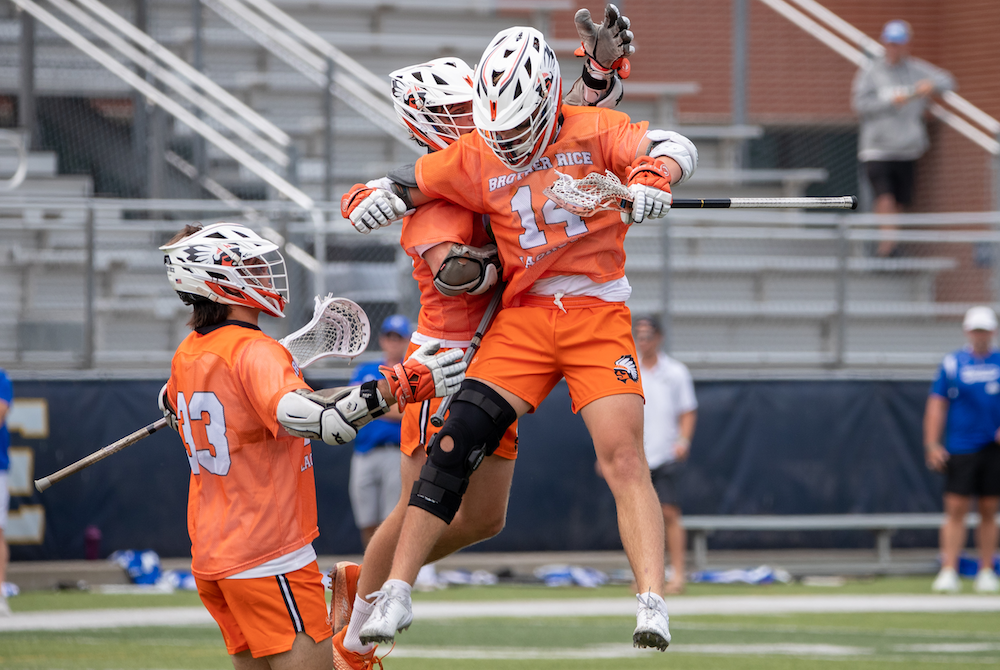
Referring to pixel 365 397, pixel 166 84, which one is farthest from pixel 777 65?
pixel 365 397

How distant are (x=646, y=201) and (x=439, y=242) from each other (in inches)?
38.4

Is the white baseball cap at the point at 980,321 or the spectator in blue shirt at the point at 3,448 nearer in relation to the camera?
the spectator in blue shirt at the point at 3,448

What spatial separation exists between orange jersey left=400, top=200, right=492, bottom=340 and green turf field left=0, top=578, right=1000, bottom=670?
2561mm

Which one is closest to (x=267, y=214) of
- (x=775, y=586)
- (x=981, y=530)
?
(x=775, y=586)

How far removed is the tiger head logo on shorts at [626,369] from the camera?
197 inches

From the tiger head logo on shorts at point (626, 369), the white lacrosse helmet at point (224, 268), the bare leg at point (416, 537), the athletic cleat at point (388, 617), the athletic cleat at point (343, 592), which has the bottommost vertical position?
the athletic cleat at point (343, 592)

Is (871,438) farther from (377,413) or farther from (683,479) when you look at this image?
(377,413)

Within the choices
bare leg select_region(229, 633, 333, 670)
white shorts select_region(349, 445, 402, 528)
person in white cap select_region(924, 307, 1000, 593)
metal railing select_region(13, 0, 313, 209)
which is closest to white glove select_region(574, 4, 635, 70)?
bare leg select_region(229, 633, 333, 670)

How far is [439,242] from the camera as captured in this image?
5.18 meters

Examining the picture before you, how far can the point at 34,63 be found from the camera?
13078 millimetres

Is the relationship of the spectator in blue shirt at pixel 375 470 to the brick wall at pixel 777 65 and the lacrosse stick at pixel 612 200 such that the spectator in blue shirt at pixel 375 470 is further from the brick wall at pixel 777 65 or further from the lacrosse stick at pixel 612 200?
the brick wall at pixel 777 65

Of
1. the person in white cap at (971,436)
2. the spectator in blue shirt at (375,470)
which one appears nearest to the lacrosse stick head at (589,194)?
the spectator in blue shirt at (375,470)

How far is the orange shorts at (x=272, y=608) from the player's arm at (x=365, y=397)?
0.58 meters

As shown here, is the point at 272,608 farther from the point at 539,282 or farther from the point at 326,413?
the point at 539,282
